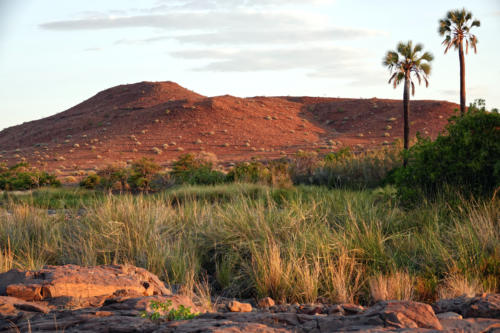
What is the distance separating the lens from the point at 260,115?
6103 centimetres

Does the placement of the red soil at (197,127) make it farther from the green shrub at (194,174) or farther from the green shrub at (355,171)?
the green shrub at (355,171)

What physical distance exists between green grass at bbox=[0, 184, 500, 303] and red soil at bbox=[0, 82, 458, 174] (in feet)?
94.9

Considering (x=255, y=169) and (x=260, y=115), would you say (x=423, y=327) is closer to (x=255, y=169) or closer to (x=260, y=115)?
(x=255, y=169)

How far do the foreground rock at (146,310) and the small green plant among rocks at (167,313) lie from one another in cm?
6

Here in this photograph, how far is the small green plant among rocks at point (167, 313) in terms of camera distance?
3348 millimetres

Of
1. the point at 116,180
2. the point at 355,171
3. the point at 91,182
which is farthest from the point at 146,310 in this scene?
the point at 91,182

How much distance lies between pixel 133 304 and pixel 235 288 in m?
2.72

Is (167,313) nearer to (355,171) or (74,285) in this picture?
(74,285)

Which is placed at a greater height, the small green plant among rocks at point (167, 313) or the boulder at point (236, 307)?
the small green plant among rocks at point (167, 313)

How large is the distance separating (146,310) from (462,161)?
813 centimetres

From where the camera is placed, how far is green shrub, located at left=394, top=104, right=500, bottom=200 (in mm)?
9422

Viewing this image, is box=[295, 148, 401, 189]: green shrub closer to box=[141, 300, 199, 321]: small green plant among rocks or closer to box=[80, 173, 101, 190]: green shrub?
box=[80, 173, 101, 190]: green shrub

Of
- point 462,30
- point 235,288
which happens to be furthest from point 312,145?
point 235,288

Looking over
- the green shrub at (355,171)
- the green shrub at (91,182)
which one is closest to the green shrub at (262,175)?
the green shrub at (355,171)
